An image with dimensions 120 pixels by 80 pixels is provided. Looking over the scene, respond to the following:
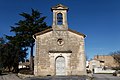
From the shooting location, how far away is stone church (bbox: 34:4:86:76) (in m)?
30.7

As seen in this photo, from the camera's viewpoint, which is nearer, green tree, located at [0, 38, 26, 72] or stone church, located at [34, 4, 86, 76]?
stone church, located at [34, 4, 86, 76]

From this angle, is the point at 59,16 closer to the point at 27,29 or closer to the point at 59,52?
the point at 59,52

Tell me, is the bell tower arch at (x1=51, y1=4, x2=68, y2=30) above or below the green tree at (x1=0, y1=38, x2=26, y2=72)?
above

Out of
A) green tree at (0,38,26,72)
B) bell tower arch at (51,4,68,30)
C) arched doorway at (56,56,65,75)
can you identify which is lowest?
arched doorway at (56,56,65,75)

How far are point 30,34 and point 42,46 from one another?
12.7 m

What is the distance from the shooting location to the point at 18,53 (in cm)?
4809

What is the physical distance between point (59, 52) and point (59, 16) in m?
5.29

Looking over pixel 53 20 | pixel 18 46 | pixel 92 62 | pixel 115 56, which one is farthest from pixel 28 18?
pixel 115 56

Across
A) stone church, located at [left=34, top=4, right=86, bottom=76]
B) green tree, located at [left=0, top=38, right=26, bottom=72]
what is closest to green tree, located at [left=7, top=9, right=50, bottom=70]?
green tree, located at [left=0, top=38, right=26, bottom=72]

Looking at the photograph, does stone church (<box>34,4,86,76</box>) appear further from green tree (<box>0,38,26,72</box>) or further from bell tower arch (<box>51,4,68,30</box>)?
green tree (<box>0,38,26,72</box>)

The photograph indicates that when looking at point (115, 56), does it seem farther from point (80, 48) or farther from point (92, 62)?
point (80, 48)

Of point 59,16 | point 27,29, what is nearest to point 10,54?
point 27,29

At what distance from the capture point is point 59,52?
102ft

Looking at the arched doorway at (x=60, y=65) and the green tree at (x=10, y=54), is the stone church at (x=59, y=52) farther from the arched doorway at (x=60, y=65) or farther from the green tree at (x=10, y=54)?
the green tree at (x=10, y=54)
